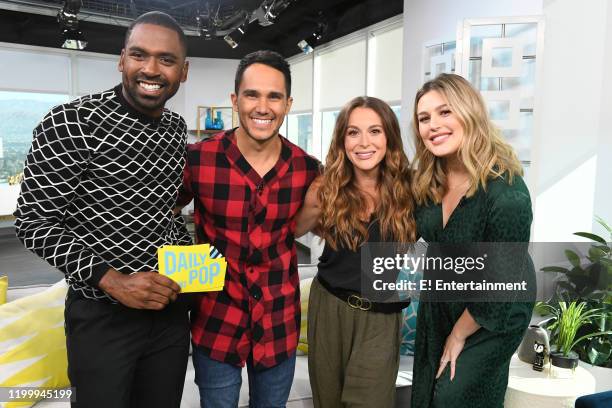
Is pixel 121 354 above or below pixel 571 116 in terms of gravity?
below

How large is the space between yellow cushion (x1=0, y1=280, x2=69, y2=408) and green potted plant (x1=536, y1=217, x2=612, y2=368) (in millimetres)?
2535

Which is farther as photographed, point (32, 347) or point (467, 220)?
point (32, 347)

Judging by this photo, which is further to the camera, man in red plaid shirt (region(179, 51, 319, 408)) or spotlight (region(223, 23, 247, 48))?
spotlight (region(223, 23, 247, 48))

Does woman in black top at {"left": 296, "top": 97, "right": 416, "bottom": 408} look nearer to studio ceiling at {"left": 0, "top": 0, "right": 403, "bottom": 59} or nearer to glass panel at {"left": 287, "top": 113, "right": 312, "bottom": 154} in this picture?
studio ceiling at {"left": 0, "top": 0, "right": 403, "bottom": 59}

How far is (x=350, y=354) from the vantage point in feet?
5.49

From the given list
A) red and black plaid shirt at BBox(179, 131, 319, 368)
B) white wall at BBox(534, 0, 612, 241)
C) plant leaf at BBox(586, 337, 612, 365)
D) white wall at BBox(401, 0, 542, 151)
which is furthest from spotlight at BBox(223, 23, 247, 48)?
plant leaf at BBox(586, 337, 612, 365)

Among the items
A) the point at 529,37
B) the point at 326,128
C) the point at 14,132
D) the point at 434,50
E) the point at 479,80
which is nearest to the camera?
the point at 529,37

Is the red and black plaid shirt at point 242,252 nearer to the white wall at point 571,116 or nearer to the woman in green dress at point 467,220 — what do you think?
the woman in green dress at point 467,220

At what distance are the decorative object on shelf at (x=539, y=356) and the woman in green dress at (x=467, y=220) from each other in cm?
65

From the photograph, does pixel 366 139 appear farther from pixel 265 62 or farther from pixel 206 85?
pixel 206 85

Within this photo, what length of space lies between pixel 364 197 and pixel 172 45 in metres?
0.86

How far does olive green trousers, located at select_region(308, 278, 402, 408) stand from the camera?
1.63m

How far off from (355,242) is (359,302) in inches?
8.4

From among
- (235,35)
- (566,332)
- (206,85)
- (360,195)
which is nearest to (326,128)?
(235,35)
